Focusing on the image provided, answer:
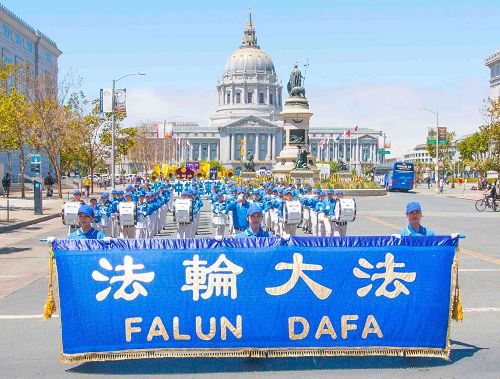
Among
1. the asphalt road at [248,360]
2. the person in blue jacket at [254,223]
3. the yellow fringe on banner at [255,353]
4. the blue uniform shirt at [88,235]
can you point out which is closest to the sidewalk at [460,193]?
the asphalt road at [248,360]

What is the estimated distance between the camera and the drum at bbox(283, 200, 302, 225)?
19219mm

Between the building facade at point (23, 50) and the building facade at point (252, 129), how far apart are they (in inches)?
3341

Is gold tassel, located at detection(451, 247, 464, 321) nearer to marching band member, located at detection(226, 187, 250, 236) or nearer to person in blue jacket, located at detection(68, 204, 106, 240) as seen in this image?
person in blue jacket, located at detection(68, 204, 106, 240)

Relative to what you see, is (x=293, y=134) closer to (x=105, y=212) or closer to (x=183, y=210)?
(x=105, y=212)

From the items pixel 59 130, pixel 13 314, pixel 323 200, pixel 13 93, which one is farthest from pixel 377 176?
pixel 13 314

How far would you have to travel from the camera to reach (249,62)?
182m

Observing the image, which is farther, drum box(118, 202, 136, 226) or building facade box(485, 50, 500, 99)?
building facade box(485, 50, 500, 99)

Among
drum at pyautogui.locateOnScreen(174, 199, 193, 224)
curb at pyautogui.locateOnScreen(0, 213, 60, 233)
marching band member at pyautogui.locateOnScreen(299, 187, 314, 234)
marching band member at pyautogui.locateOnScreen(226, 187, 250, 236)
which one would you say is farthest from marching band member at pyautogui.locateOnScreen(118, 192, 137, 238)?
curb at pyautogui.locateOnScreen(0, 213, 60, 233)

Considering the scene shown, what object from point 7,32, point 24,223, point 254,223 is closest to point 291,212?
point 254,223

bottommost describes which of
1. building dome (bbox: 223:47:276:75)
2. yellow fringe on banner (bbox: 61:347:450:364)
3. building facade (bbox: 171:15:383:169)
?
yellow fringe on banner (bbox: 61:347:450:364)

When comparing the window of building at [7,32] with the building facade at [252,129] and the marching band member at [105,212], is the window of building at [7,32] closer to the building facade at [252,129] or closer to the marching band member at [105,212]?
the marching band member at [105,212]

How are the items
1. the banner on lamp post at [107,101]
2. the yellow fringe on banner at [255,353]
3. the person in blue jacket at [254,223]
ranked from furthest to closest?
1. the banner on lamp post at [107,101]
2. the person in blue jacket at [254,223]
3. the yellow fringe on banner at [255,353]

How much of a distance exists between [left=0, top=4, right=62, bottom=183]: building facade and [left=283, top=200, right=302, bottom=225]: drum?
39.9 metres

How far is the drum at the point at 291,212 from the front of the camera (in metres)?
19.2
